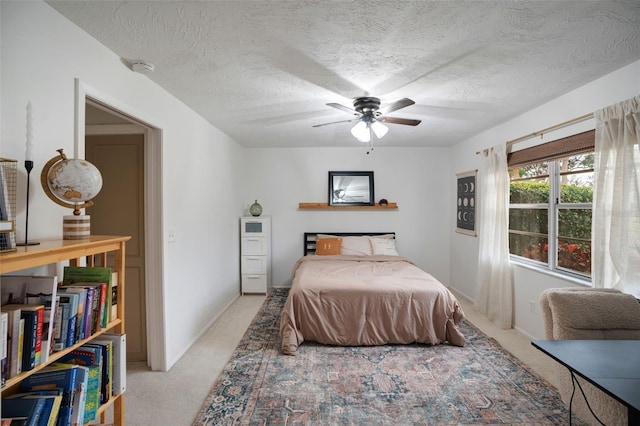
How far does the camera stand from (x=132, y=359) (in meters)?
2.92

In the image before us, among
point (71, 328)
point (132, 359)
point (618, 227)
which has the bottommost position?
point (132, 359)

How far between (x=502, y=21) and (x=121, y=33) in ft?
7.00

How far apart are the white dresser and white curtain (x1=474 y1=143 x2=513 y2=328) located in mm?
3042

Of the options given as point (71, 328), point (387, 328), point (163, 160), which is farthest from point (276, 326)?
point (71, 328)

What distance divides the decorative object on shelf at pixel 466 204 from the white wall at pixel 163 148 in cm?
347

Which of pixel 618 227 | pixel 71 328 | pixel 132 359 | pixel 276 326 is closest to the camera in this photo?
pixel 71 328

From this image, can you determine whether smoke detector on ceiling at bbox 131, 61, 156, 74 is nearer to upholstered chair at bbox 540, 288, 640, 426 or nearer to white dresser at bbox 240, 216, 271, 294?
white dresser at bbox 240, 216, 271, 294

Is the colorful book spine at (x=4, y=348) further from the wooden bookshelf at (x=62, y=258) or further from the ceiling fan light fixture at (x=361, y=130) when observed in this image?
the ceiling fan light fixture at (x=361, y=130)

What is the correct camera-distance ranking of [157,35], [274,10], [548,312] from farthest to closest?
[548,312] < [157,35] < [274,10]

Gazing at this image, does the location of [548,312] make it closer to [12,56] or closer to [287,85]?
[287,85]

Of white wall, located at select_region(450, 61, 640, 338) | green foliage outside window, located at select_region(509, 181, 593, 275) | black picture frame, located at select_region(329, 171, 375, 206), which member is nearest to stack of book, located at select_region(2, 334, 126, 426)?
white wall, located at select_region(450, 61, 640, 338)

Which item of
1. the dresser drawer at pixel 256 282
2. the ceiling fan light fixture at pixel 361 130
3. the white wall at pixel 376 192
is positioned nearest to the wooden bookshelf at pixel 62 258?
the ceiling fan light fixture at pixel 361 130

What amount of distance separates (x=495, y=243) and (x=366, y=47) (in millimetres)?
2834

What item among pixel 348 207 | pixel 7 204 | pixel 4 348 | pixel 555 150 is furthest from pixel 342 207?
pixel 4 348
